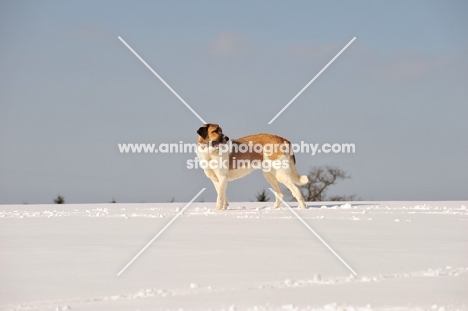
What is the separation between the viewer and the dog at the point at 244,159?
30.5ft

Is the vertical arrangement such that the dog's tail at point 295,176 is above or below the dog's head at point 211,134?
below

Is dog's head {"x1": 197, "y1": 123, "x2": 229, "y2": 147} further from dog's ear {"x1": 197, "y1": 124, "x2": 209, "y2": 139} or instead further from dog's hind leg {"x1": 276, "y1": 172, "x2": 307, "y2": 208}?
dog's hind leg {"x1": 276, "y1": 172, "x2": 307, "y2": 208}

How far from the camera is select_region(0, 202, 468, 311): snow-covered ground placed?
3.31 meters

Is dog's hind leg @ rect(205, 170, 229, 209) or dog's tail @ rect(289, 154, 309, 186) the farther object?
dog's tail @ rect(289, 154, 309, 186)

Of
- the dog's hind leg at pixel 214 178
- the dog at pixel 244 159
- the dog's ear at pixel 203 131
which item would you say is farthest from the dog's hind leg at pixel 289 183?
the dog's ear at pixel 203 131

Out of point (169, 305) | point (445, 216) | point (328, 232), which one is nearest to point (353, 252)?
point (328, 232)

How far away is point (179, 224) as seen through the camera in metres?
7.10

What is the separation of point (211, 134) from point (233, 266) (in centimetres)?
514

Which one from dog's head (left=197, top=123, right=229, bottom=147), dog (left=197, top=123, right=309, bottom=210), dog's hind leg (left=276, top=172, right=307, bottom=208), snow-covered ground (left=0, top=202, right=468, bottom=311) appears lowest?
snow-covered ground (left=0, top=202, right=468, bottom=311)

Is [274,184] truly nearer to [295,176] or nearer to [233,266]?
[295,176]

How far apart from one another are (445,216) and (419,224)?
1.36 meters

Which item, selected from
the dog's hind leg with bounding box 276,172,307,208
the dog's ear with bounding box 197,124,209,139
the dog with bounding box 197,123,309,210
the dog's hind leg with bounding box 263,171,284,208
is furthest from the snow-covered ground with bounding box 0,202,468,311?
the dog's hind leg with bounding box 263,171,284,208

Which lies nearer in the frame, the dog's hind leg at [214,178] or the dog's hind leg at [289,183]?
the dog's hind leg at [214,178]

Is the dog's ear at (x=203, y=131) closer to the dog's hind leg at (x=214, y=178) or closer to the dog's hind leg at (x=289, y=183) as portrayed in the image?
the dog's hind leg at (x=214, y=178)
